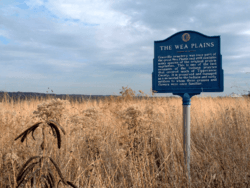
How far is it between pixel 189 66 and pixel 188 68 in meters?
0.05

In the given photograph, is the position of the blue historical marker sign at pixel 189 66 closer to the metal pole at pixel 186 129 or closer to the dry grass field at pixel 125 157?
the metal pole at pixel 186 129

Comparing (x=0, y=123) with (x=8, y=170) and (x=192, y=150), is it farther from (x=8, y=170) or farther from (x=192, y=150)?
(x=192, y=150)

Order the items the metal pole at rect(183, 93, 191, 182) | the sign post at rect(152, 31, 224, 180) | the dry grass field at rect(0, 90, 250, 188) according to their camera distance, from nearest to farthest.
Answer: the dry grass field at rect(0, 90, 250, 188) → the metal pole at rect(183, 93, 191, 182) → the sign post at rect(152, 31, 224, 180)

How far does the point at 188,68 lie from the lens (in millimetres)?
4051

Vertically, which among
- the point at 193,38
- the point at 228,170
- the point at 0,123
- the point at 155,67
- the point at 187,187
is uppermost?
the point at 193,38

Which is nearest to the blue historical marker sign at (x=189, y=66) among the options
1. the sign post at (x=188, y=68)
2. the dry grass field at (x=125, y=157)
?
the sign post at (x=188, y=68)

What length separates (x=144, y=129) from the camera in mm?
4113

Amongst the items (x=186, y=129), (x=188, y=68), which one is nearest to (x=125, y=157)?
(x=186, y=129)

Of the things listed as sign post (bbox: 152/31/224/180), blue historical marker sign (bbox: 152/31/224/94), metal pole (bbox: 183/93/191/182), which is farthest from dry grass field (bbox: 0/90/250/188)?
blue historical marker sign (bbox: 152/31/224/94)

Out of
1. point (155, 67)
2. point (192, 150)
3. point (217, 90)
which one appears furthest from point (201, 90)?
point (192, 150)

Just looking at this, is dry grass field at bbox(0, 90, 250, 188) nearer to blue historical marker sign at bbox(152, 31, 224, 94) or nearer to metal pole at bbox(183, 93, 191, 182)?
metal pole at bbox(183, 93, 191, 182)

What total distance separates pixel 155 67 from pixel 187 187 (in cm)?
241

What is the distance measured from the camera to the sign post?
3.96 metres

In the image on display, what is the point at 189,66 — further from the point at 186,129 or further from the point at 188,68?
the point at 186,129
